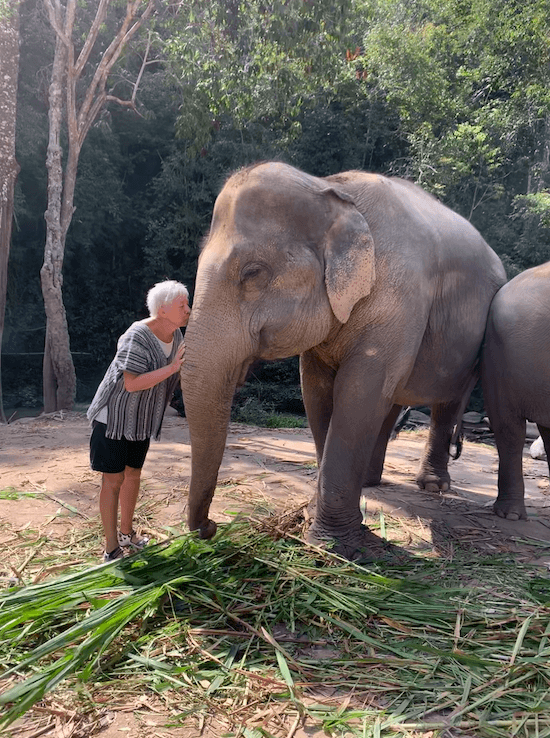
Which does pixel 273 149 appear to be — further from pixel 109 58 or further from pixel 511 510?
pixel 511 510

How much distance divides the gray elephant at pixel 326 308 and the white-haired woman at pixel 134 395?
0.50 feet

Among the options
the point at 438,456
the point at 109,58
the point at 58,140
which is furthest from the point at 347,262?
the point at 109,58

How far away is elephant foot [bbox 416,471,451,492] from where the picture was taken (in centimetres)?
485

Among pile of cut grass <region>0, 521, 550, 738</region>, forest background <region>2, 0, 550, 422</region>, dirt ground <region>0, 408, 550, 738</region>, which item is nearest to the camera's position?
pile of cut grass <region>0, 521, 550, 738</region>

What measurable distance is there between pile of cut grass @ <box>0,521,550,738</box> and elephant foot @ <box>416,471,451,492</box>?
174cm

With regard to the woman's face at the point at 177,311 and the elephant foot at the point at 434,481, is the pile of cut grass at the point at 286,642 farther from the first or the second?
the elephant foot at the point at 434,481

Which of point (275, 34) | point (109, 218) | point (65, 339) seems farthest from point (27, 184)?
point (275, 34)

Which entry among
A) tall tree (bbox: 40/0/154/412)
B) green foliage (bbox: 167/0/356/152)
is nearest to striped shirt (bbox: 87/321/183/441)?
green foliage (bbox: 167/0/356/152)

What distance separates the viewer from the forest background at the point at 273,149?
13352 millimetres

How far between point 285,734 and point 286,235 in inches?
78.8

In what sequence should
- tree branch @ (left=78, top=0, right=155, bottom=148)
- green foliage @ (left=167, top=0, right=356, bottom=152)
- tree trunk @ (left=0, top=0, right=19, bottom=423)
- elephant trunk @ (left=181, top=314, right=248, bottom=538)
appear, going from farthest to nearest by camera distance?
1. tree branch @ (left=78, top=0, right=155, bottom=148)
2. tree trunk @ (left=0, top=0, right=19, bottom=423)
3. green foliage @ (left=167, top=0, right=356, bottom=152)
4. elephant trunk @ (left=181, top=314, right=248, bottom=538)

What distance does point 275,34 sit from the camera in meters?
8.48

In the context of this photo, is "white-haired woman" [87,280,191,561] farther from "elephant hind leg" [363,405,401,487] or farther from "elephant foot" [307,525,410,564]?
"elephant hind leg" [363,405,401,487]

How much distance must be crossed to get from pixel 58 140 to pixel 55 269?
188cm
